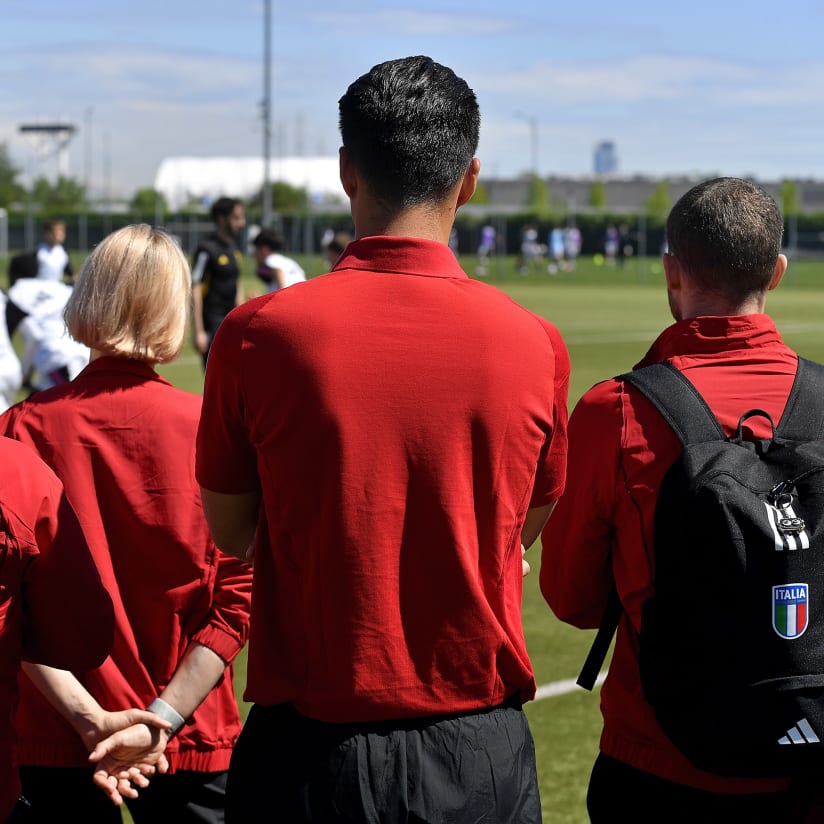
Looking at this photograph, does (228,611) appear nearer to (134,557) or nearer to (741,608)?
(134,557)

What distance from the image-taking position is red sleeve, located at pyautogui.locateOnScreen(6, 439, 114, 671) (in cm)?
231

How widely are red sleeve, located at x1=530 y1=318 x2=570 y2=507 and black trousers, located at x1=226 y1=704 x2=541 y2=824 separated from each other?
1.38ft

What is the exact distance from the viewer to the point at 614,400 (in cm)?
268

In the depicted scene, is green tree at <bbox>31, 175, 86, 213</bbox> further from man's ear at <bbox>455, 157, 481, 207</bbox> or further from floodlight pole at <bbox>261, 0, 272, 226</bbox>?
man's ear at <bbox>455, 157, 481, 207</bbox>

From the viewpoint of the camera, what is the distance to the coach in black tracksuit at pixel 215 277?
1340 cm

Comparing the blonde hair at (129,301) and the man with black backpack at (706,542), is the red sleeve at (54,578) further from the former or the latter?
the man with black backpack at (706,542)

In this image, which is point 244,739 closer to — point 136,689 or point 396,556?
point 396,556

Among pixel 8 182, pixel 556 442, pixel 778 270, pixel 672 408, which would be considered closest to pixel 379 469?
pixel 556 442

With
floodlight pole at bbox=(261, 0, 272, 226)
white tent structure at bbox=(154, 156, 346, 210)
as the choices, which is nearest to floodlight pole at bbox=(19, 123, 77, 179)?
white tent structure at bbox=(154, 156, 346, 210)

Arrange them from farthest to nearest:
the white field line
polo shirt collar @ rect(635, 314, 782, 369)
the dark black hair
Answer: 1. the dark black hair
2. the white field line
3. polo shirt collar @ rect(635, 314, 782, 369)

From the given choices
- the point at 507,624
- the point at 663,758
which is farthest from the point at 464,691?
the point at 663,758

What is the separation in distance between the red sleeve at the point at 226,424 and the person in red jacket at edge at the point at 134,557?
61 cm

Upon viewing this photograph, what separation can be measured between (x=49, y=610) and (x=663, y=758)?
124cm

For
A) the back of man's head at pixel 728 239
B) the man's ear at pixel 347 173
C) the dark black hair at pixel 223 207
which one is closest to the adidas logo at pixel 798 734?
the back of man's head at pixel 728 239
